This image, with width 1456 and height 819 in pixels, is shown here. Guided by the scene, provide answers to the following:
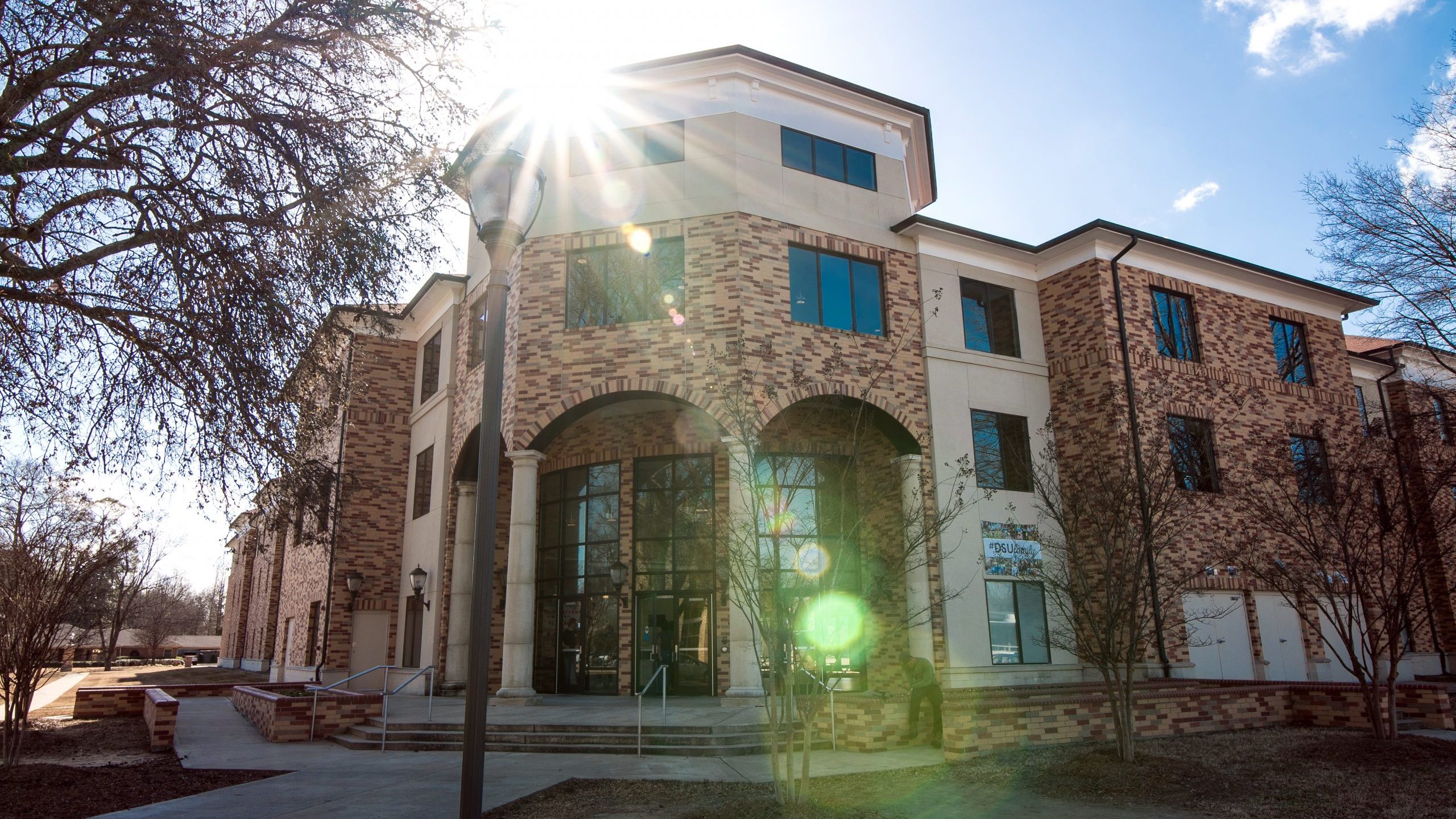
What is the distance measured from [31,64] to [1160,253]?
64.2 ft

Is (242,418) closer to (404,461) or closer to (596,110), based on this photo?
(596,110)

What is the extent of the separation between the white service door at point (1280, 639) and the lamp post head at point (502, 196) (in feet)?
61.7

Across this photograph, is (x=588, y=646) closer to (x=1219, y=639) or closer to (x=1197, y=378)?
(x=1219, y=639)

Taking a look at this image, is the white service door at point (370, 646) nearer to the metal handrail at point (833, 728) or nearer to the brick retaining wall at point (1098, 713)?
the metal handrail at point (833, 728)

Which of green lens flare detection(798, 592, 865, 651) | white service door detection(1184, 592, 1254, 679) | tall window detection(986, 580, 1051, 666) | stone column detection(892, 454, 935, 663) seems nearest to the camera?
stone column detection(892, 454, 935, 663)

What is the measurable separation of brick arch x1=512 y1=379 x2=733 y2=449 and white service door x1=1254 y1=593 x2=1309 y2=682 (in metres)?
12.4

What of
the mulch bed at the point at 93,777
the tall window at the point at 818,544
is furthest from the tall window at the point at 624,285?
the mulch bed at the point at 93,777

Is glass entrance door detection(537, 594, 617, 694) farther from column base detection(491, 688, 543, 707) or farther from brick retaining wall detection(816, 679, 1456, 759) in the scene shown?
brick retaining wall detection(816, 679, 1456, 759)

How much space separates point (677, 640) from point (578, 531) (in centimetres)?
327

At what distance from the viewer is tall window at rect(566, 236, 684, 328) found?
16.8 meters

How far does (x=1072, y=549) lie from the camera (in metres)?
9.98

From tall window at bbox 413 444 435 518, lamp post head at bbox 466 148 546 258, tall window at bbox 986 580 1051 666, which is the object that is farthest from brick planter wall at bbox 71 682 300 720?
tall window at bbox 986 580 1051 666

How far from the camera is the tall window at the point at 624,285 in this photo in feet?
55.2

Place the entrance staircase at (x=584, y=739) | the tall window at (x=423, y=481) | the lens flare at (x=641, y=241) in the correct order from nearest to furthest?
the entrance staircase at (x=584, y=739) → the lens flare at (x=641, y=241) → the tall window at (x=423, y=481)
